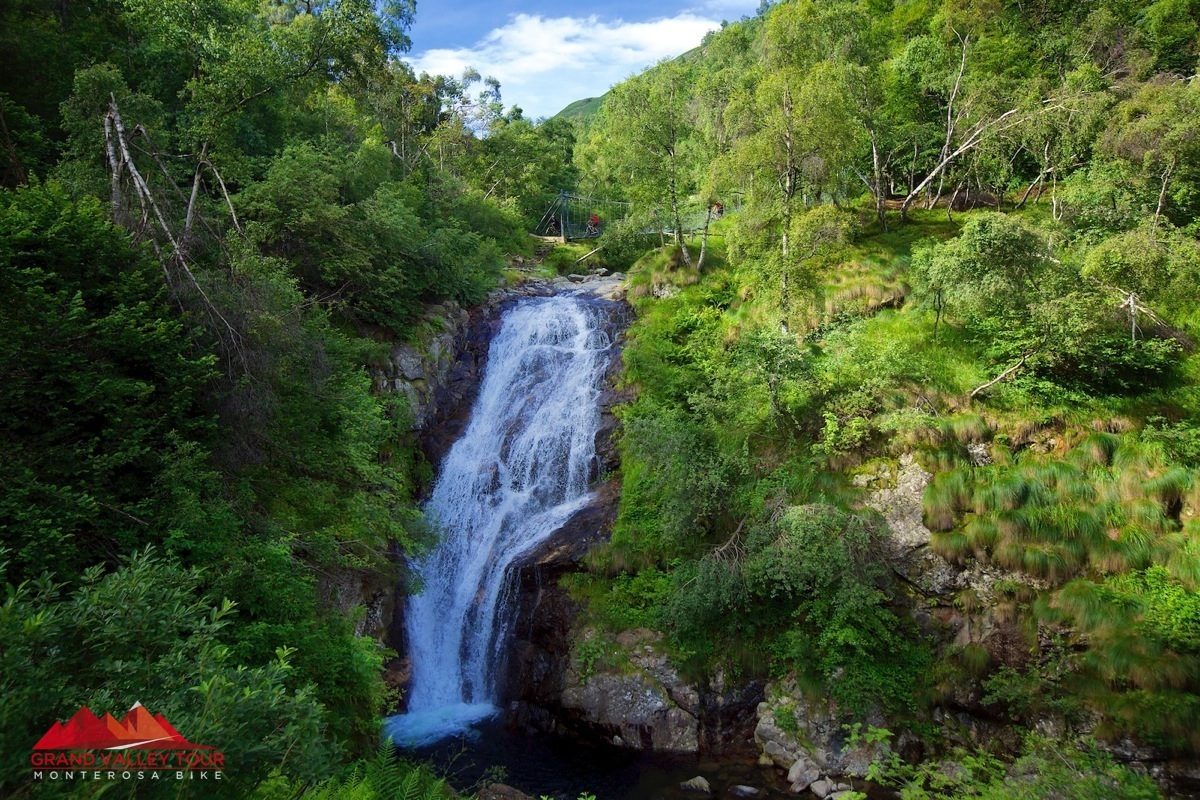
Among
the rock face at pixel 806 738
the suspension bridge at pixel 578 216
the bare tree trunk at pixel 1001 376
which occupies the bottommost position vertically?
the rock face at pixel 806 738

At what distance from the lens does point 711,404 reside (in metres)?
15.6

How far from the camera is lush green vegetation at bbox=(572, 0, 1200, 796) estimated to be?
1114cm

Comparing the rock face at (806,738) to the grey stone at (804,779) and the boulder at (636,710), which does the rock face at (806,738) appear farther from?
the boulder at (636,710)

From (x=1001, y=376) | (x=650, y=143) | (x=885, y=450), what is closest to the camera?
(x=1001, y=376)

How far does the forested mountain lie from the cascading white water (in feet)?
5.43

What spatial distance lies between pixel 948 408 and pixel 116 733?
16.3 meters

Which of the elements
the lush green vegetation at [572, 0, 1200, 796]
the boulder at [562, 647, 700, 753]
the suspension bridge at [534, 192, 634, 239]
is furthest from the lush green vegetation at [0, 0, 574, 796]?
the suspension bridge at [534, 192, 634, 239]

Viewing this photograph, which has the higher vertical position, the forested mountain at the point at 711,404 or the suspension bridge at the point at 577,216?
the suspension bridge at the point at 577,216

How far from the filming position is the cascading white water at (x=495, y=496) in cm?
1451

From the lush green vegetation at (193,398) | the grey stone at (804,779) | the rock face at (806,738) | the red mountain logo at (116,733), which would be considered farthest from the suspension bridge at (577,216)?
the red mountain logo at (116,733)

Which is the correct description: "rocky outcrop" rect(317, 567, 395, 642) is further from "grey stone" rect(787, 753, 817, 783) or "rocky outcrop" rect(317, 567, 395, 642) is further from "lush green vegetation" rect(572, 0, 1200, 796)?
"grey stone" rect(787, 753, 817, 783)

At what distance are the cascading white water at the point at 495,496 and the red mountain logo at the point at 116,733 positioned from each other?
10320 mm

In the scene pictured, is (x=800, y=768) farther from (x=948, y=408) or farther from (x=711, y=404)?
(x=948, y=408)

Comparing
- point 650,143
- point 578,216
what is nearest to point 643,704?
point 650,143
